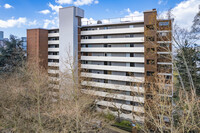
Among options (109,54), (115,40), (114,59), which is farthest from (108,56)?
(115,40)

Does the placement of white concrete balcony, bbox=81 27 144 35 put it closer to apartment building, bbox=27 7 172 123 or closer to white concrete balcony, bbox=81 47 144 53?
apartment building, bbox=27 7 172 123

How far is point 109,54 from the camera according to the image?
25.7 meters

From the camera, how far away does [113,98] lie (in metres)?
24.5

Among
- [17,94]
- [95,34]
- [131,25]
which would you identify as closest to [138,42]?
[131,25]

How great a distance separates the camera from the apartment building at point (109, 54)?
68.9 feet

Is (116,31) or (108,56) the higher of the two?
(116,31)

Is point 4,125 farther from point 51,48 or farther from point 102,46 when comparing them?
point 51,48

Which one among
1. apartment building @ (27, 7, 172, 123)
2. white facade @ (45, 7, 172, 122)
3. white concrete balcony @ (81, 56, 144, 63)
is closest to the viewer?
apartment building @ (27, 7, 172, 123)

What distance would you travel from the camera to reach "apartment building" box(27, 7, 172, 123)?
2100 centimetres

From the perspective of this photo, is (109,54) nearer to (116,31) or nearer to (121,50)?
(121,50)

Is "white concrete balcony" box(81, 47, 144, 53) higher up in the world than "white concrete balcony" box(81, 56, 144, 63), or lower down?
higher up

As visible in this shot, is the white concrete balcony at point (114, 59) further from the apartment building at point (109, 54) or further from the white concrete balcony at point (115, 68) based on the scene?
the white concrete balcony at point (115, 68)

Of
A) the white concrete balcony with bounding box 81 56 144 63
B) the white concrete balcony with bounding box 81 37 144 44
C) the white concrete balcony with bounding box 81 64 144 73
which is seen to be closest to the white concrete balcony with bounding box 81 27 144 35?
the white concrete balcony with bounding box 81 37 144 44

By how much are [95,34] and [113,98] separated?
452 inches
